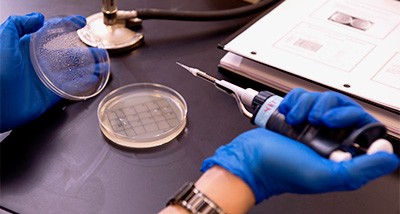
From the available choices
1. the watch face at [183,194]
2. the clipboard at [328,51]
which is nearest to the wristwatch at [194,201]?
the watch face at [183,194]

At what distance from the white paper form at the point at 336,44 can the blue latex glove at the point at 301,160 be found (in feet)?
0.92

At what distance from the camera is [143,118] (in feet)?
3.06

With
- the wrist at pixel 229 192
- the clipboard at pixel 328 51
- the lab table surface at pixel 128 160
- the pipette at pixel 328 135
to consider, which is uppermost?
the pipette at pixel 328 135

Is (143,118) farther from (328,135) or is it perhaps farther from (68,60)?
(328,135)

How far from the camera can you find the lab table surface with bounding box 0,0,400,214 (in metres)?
0.77

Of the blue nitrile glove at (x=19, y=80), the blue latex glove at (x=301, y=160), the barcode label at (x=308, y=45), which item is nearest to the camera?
the blue latex glove at (x=301, y=160)

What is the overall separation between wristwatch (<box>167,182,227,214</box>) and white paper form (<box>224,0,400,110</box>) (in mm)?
418

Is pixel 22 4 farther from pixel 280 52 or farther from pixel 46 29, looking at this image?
pixel 280 52

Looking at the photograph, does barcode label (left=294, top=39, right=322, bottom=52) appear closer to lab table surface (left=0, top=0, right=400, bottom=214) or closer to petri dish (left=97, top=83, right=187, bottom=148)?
lab table surface (left=0, top=0, right=400, bottom=214)

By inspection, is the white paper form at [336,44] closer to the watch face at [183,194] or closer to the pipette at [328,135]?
the pipette at [328,135]

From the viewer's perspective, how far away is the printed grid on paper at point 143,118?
904mm

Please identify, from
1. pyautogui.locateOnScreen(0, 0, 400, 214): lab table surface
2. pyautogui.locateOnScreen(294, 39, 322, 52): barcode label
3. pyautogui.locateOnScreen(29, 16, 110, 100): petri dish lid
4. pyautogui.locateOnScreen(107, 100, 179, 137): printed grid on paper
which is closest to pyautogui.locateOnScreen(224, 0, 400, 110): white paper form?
pyautogui.locateOnScreen(294, 39, 322, 52): barcode label

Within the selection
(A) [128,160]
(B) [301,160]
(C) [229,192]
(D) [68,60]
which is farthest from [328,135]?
(D) [68,60]

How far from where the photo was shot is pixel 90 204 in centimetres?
77
